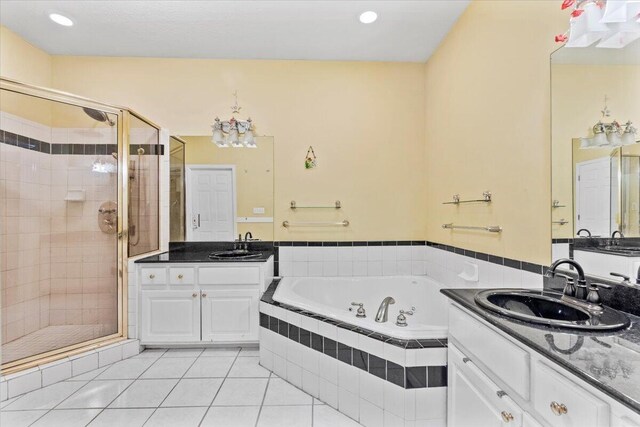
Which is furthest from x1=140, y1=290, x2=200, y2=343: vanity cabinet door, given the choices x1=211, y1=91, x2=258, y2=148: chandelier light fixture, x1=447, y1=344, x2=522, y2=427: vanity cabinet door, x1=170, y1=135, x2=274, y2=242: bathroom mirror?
x1=447, y1=344, x2=522, y2=427: vanity cabinet door

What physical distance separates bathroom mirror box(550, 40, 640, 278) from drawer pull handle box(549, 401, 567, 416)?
2.37 ft

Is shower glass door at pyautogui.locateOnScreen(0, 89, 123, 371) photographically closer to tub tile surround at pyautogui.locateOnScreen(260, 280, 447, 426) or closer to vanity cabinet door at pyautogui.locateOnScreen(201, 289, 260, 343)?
vanity cabinet door at pyautogui.locateOnScreen(201, 289, 260, 343)

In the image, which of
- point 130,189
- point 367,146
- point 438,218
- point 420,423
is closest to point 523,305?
point 420,423

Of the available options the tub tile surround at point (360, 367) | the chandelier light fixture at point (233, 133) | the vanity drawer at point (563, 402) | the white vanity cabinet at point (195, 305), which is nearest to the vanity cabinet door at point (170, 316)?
the white vanity cabinet at point (195, 305)

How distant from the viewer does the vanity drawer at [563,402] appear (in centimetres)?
71

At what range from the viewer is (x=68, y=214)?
8.27ft

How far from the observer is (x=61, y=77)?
2.95 metres

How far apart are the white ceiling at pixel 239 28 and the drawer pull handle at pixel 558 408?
2.51 metres

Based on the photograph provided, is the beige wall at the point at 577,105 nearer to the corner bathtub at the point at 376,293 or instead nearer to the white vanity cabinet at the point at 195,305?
the corner bathtub at the point at 376,293

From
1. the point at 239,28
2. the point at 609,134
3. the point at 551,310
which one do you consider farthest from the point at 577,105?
the point at 239,28

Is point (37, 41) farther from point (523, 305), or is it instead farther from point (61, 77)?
point (523, 305)

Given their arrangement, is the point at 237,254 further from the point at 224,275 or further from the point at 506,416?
the point at 506,416

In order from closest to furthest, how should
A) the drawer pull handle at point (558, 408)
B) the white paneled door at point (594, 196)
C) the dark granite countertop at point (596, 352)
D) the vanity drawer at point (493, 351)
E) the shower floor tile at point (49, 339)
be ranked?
the dark granite countertop at point (596, 352) → the drawer pull handle at point (558, 408) → the vanity drawer at point (493, 351) → the white paneled door at point (594, 196) → the shower floor tile at point (49, 339)

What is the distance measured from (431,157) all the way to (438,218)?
61 centimetres
